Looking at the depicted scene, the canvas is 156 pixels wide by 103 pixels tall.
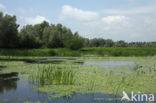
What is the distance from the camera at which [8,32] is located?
3234cm

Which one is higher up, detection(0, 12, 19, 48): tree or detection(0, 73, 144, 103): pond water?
detection(0, 12, 19, 48): tree

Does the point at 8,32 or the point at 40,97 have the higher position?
the point at 8,32

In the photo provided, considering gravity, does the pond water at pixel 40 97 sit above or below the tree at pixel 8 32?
below

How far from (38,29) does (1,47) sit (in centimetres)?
2446

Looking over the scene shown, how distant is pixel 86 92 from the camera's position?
671cm

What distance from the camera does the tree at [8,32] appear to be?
31722mm

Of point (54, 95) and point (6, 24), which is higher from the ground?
point (6, 24)

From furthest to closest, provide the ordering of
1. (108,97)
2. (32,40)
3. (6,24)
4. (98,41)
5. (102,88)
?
1. (98,41)
2. (32,40)
3. (6,24)
4. (102,88)
5. (108,97)

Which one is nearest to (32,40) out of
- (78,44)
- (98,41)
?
(78,44)

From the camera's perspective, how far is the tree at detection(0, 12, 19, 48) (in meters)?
31.7

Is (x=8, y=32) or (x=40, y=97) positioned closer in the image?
(x=40, y=97)

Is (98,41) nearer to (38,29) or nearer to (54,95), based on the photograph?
(38,29)

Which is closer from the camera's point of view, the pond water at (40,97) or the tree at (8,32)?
the pond water at (40,97)

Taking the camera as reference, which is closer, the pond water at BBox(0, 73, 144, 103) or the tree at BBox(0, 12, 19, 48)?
the pond water at BBox(0, 73, 144, 103)
